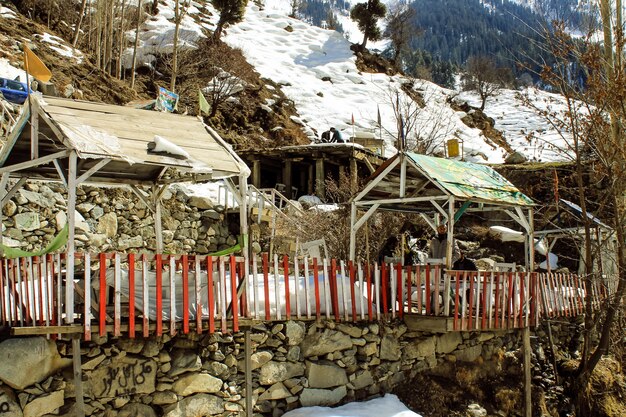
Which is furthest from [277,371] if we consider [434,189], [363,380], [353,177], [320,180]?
[320,180]

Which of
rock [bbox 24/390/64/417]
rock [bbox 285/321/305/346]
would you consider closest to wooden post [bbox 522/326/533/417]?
rock [bbox 285/321/305/346]

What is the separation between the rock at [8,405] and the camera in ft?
20.3

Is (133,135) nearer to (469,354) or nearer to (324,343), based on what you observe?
(324,343)

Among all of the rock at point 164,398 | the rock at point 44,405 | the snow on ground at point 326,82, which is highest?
the snow on ground at point 326,82

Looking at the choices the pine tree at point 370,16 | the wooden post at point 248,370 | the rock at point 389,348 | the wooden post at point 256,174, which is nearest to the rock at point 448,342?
the rock at point 389,348

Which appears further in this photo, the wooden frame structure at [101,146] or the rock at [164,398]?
the rock at [164,398]

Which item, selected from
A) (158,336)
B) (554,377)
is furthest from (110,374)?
(554,377)

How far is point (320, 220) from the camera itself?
53.1 feet

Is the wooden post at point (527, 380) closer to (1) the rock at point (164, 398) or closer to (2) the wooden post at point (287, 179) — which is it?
(1) the rock at point (164, 398)

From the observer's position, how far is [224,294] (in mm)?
7715

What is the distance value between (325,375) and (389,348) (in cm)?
151

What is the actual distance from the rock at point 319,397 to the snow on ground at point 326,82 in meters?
25.5

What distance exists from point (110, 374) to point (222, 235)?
433 inches

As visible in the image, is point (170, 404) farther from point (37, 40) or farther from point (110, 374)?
point (37, 40)
